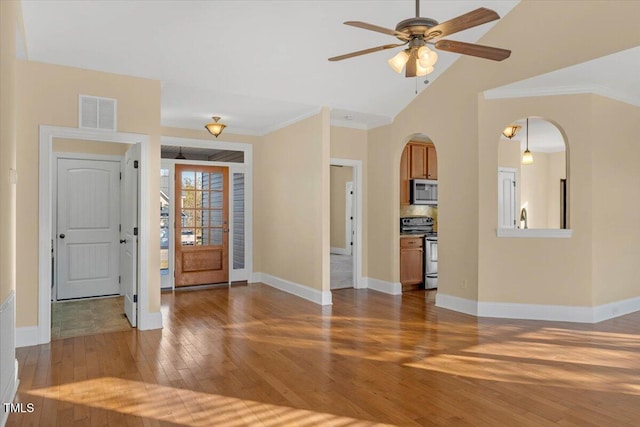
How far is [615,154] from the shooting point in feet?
17.4

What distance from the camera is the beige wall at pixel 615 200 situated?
5.05 m

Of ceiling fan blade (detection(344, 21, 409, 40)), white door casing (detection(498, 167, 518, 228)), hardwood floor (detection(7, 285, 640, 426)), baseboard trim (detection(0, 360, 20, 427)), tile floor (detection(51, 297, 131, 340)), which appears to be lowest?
hardwood floor (detection(7, 285, 640, 426))

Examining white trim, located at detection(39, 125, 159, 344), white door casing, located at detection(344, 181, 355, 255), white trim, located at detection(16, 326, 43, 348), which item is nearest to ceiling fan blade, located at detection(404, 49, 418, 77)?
white trim, located at detection(39, 125, 159, 344)

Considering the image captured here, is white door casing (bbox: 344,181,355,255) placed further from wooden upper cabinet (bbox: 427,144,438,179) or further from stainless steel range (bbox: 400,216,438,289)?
stainless steel range (bbox: 400,216,438,289)

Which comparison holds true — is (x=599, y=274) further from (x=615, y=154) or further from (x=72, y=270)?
(x=72, y=270)

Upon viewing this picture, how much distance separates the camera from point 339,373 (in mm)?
3441

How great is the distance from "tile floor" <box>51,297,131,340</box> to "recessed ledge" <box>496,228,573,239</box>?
4.52m

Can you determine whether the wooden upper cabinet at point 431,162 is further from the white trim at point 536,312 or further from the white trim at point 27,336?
the white trim at point 27,336

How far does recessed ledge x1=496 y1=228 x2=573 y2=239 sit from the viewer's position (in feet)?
16.5

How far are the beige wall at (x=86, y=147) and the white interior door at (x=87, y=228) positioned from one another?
13cm

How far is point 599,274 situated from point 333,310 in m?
3.19

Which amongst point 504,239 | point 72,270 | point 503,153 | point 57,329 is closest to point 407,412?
point 504,239

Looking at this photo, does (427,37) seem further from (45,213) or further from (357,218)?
(357,218)

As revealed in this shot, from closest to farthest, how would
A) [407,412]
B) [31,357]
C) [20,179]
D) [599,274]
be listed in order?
[407,412] < [31,357] < [20,179] < [599,274]
